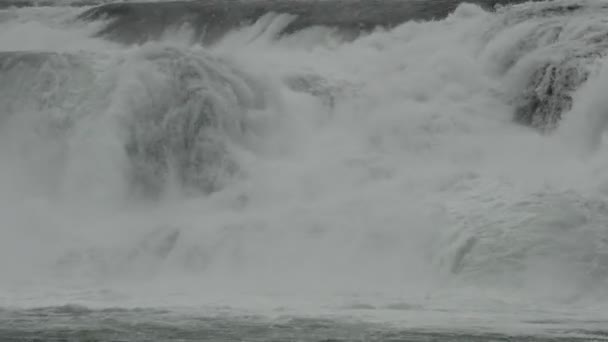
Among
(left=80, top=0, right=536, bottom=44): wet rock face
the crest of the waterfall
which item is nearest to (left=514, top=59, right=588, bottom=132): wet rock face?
the crest of the waterfall

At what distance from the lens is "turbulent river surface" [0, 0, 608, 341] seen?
10.5 m

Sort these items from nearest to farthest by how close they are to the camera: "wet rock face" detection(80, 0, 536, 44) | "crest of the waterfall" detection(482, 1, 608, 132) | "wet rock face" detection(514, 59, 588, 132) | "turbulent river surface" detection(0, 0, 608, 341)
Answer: "turbulent river surface" detection(0, 0, 608, 341) → "wet rock face" detection(514, 59, 588, 132) → "crest of the waterfall" detection(482, 1, 608, 132) → "wet rock face" detection(80, 0, 536, 44)

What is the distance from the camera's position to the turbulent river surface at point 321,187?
10.5 metres

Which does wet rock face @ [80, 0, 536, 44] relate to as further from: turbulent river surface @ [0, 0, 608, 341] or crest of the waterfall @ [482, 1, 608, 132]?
crest of the waterfall @ [482, 1, 608, 132]

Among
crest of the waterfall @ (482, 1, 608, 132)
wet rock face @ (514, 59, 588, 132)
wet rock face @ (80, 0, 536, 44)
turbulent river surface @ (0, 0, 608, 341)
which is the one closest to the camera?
turbulent river surface @ (0, 0, 608, 341)

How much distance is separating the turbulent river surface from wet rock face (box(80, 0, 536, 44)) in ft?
5.22

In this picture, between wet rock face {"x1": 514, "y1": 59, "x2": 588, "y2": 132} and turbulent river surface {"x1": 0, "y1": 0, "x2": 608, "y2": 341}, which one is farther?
wet rock face {"x1": 514, "y1": 59, "x2": 588, "y2": 132}

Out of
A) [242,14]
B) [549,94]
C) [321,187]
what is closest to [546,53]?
[549,94]

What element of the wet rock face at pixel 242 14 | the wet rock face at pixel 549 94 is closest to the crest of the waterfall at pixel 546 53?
the wet rock face at pixel 549 94

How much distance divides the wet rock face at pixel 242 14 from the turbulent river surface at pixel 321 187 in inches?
62.6


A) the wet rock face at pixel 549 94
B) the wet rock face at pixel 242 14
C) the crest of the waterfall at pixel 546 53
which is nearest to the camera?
the wet rock face at pixel 549 94

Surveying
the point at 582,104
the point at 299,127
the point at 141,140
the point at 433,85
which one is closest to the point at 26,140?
the point at 141,140

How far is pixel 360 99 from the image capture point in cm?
1777

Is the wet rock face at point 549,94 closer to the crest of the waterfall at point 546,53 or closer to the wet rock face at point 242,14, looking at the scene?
the crest of the waterfall at point 546,53
